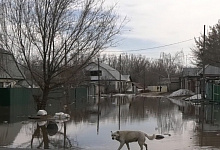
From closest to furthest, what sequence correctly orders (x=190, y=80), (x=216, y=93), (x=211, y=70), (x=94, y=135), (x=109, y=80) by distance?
1. (x=94, y=135)
2. (x=216, y=93)
3. (x=211, y=70)
4. (x=190, y=80)
5. (x=109, y=80)

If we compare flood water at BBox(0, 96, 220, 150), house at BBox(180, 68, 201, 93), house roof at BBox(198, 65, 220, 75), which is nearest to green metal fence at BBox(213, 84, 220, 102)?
house roof at BBox(198, 65, 220, 75)

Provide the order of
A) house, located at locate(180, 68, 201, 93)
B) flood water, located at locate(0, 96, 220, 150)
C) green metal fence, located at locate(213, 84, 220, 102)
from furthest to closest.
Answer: house, located at locate(180, 68, 201, 93), green metal fence, located at locate(213, 84, 220, 102), flood water, located at locate(0, 96, 220, 150)

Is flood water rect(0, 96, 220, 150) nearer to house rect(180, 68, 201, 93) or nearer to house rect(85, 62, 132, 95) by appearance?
house rect(180, 68, 201, 93)

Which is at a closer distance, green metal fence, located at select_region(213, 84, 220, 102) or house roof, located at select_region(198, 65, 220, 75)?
green metal fence, located at select_region(213, 84, 220, 102)

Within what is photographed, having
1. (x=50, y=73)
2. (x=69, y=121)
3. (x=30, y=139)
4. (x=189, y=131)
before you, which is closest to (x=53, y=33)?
(x=50, y=73)

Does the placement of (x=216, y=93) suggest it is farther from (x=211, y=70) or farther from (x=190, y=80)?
(x=190, y=80)

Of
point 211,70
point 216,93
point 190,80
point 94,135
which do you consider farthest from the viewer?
point 190,80

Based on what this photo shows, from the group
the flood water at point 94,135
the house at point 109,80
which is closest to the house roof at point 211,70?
the house at point 109,80

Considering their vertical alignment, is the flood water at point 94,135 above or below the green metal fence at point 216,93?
below

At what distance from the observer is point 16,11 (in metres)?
20.7

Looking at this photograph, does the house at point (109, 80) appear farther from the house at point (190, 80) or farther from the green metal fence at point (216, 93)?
the green metal fence at point (216, 93)

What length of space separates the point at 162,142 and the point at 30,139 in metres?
5.05

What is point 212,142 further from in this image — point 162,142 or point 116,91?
point 116,91

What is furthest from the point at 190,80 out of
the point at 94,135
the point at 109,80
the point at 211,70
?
the point at 94,135
